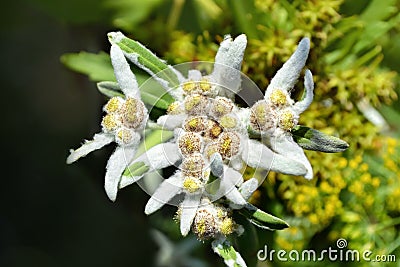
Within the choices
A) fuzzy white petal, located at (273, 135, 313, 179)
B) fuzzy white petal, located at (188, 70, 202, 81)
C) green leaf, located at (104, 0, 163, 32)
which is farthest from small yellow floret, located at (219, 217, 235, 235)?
green leaf, located at (104, 0, 163, 32)

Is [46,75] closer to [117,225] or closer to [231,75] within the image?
[117,225]

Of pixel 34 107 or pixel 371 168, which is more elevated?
pixel 371 168

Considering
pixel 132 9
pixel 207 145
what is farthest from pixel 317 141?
pixel 132 9

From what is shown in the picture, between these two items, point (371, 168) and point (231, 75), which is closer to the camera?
point (231, 75)

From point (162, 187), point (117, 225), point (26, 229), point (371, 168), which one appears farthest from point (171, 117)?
point (26, 229)

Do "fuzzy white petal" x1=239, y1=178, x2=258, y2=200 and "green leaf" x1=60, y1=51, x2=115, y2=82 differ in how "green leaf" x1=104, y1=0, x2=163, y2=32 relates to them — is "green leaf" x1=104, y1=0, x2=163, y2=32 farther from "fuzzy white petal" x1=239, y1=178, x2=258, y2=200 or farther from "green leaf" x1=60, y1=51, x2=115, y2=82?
"fuzzy white petal" x1=239, y1=178, x2=258, y2=200

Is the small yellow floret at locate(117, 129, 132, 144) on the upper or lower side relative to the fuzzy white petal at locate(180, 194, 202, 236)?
upper
